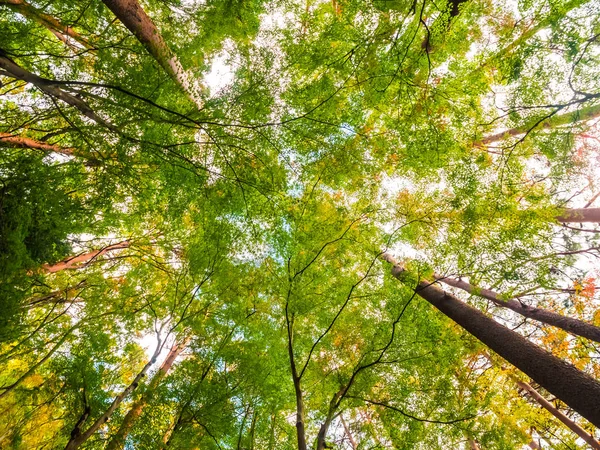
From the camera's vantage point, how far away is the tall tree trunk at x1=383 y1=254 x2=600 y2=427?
2.86 meters

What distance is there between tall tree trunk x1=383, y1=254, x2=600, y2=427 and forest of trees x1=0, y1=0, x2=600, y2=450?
0.12 feet

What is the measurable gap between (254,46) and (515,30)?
434 cm

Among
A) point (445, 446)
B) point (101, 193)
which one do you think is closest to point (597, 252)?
point (445, 446)

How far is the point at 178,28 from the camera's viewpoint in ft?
17.7

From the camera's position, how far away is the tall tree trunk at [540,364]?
2.86m

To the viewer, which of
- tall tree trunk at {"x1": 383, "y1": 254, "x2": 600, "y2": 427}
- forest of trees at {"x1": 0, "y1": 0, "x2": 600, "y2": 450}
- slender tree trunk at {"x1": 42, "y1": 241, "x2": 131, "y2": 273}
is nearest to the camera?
tall tree trunk at {"x1": 383, "y1": 254, "x2": 600, "y2": 427}

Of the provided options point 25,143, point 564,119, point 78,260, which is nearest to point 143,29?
point 25,143

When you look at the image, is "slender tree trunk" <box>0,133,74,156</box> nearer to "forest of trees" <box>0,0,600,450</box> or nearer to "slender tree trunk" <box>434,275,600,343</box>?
"forest of trees" <box>0,0,600,450</box>

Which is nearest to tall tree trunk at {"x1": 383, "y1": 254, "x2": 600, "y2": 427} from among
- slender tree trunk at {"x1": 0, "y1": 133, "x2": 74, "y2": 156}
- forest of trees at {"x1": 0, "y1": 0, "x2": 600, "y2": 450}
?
forest of trees at {"x1": 0, "y1": 0, "x2": 600, "y2": 450}

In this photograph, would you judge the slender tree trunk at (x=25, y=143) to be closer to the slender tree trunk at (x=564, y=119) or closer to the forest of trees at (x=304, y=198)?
the forest of trees at (x=304, y=198)

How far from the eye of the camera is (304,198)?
18.7 feet

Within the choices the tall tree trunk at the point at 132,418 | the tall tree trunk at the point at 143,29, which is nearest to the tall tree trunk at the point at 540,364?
the tall tree trunk at the point at 132,418

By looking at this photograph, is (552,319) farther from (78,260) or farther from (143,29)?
(78,260)

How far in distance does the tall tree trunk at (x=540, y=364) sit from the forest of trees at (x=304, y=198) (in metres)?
0.04
